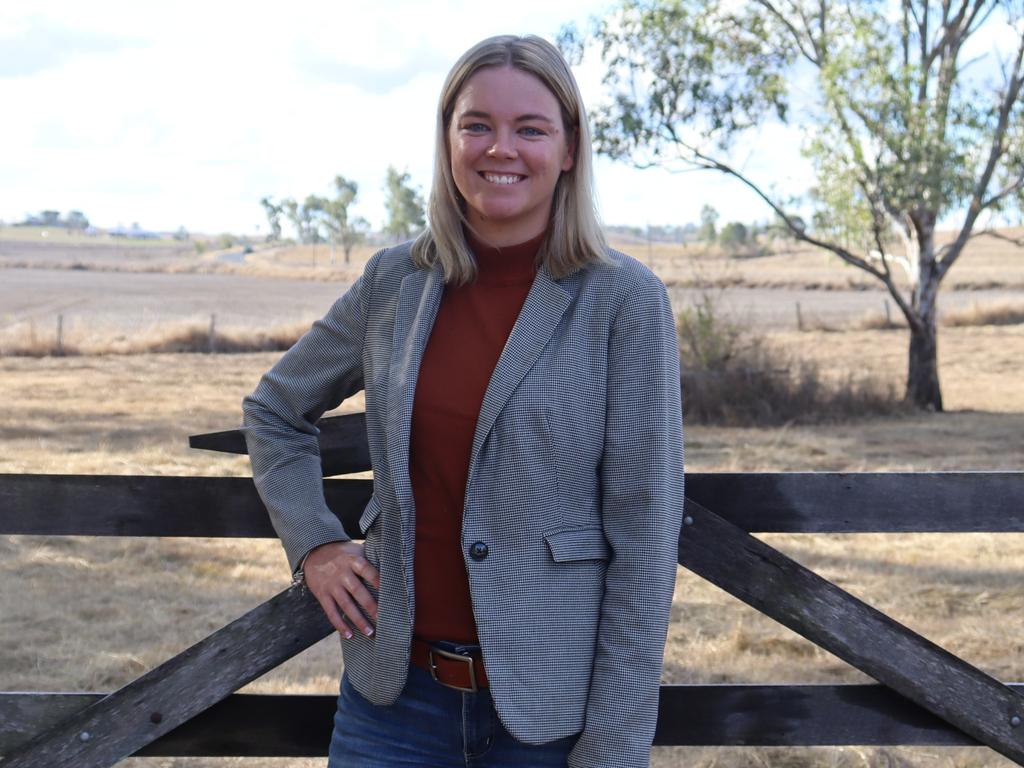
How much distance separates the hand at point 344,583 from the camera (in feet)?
7.45

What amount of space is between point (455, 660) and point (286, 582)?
6.03 metres

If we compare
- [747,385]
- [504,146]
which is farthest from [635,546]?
[747,385]

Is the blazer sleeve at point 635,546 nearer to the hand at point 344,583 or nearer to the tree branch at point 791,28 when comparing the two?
the hand at point 344,583

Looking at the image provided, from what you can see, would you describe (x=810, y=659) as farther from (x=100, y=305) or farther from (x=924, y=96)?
(x=100, y=305)

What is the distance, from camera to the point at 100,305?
146 ft

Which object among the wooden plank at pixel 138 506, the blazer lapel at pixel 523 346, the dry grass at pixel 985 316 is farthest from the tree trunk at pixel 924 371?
the blazer lapel at pixel 523 346

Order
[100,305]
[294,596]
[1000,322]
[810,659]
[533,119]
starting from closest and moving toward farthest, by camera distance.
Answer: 1. [533,119]
2. [294,596]
3. [810,659]
4. [1000,322]
5. [100,305]

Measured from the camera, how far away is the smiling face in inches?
84.5

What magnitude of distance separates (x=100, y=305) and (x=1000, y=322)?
30.7 m

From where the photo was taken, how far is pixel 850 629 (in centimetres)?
278

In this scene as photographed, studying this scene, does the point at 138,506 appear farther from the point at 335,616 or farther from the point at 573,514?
the point at 573,514

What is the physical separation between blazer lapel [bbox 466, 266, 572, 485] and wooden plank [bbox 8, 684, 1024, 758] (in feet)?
3.82

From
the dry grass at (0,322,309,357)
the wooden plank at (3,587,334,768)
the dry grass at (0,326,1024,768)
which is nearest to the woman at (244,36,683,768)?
the wooden plank at (3,587,334,768)

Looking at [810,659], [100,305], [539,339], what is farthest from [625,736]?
[100,305]
